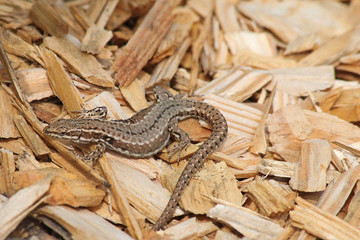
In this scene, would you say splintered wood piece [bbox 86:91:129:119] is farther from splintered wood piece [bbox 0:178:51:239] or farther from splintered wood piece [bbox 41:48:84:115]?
splintered wood piece [bbox 0:178:51:239]

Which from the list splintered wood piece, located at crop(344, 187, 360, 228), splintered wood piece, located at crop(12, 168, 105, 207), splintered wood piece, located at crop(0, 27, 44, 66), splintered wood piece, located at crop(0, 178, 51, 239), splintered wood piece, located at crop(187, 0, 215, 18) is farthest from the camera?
splintered wood piece, located at crop(187, 0, 215, 18)

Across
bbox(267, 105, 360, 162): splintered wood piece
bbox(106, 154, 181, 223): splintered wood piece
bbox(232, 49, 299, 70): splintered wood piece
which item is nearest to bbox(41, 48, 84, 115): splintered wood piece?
bbox(106, 154, 181, 223): splintered wood piece

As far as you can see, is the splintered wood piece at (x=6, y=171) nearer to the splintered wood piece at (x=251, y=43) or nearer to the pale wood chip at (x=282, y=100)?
the pale wood chip at (x=282, y=100)

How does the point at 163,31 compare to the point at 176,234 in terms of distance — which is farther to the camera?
the point at 163,31

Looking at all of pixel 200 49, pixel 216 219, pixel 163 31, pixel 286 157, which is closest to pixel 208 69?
pixel 200 49

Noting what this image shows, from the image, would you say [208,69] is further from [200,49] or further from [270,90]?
[270,90]

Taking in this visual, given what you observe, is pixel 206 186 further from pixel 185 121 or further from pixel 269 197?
pixel 185 121
